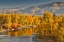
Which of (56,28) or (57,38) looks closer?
(57,38)

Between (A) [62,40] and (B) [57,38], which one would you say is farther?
(B) [57,38]

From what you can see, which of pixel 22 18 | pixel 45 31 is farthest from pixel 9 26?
pixel 45 31

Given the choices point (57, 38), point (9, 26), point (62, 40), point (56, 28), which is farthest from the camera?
point (9, 26)

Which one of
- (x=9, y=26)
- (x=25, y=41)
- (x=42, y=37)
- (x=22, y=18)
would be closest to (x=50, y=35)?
(x=42, y=37)

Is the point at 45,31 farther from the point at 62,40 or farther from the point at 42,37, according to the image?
the point at 62,40

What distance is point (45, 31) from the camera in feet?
108

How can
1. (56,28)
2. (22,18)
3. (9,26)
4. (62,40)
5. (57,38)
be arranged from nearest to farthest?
(62,40) < (57,38) < (56,28) < (9,26) < (22,18)

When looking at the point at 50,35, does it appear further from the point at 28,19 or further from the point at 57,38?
the point at 28,19

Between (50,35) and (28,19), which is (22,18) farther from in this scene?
(50,35)

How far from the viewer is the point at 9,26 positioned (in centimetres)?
4922

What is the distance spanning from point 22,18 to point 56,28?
95.7 ft

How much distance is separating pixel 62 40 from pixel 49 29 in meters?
5.58

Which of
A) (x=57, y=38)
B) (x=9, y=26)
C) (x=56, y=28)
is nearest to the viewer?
(x=57, y=38)

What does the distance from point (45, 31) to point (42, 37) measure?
63.2 inches
